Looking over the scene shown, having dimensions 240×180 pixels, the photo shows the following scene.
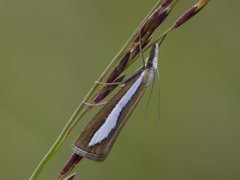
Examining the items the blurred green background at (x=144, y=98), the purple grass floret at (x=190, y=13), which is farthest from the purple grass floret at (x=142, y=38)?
the blurred green background at (x=144, y=98)

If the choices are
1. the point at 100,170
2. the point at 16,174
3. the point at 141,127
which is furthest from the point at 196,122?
the point at 16,174

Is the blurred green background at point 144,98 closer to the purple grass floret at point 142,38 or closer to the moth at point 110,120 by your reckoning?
the moth at point 110,120

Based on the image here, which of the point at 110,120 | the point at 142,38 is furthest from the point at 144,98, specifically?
the point at 142,38

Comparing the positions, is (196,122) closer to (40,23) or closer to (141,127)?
(141,127)

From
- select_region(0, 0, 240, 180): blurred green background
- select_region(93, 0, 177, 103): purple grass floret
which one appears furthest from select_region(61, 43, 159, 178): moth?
select_region(0, 0, 240, 180): blurred green background

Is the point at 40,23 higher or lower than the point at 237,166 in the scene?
higher

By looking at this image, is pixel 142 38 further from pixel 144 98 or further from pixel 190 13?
pixel 144 98

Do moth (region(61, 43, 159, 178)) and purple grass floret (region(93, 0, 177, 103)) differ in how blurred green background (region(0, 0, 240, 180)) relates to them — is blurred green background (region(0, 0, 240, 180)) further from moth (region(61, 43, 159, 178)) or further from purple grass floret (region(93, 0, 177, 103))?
purple grass floret (region(93, 0, 177, 103))

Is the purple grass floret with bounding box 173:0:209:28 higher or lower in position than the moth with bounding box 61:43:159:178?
higher
